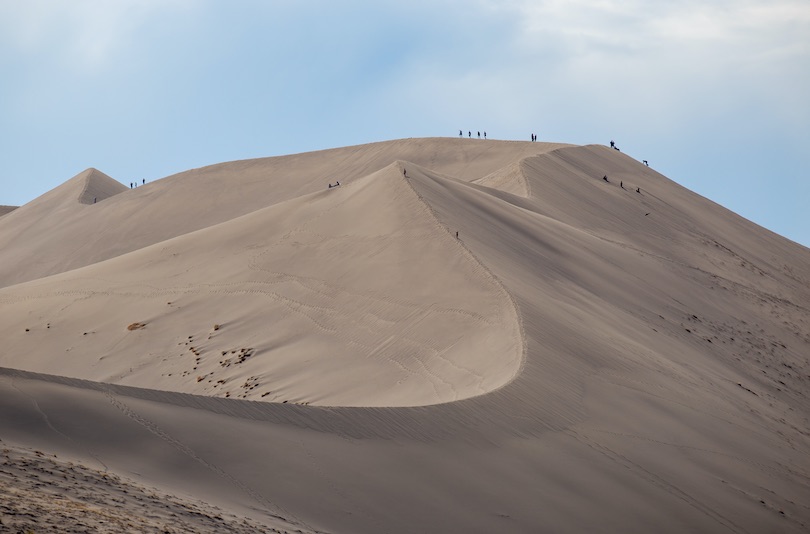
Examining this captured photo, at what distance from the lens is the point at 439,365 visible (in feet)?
53.0

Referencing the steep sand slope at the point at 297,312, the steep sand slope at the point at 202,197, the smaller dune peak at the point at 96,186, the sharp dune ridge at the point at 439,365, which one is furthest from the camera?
the smaller dune peak at the point at 96,186

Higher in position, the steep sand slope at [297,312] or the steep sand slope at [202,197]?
the steep sand slope at [202,197]

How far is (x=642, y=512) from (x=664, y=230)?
74.3ft

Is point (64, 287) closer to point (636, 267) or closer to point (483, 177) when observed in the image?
point (636, 267)

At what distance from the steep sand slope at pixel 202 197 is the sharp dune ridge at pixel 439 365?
10.5 metres

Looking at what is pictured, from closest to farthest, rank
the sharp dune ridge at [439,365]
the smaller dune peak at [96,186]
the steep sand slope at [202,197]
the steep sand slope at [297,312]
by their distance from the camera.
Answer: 1. the sharp dune ridge at [439,365]
2. the steep sand slope at [297,312]
3. the steep sand slope at [202,197]
4. the smaller dune peak at [96,186]

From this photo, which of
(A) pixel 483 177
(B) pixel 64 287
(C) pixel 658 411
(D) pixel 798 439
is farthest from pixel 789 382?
(A) pixel 483 177

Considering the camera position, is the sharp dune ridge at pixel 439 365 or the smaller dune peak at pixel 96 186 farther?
the smaller dune peak at pixel 96 186

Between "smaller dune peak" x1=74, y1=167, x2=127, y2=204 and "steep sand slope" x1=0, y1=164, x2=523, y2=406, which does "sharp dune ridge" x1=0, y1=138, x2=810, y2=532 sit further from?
"smaller dune peak" x1=74, y1=167, x2=127, y2=204

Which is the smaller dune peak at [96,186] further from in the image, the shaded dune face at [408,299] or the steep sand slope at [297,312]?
the steep sand slope at [297,312]

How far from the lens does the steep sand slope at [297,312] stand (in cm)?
1625

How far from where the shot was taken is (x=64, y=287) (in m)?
25.1

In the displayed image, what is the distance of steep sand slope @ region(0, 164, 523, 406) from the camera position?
1625 cm

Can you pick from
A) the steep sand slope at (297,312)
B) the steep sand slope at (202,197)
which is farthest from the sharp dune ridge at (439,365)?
the steep sand slope at (202,197)
